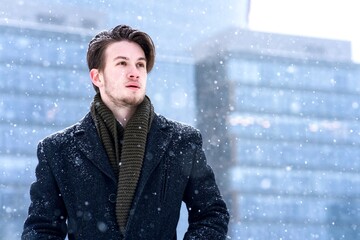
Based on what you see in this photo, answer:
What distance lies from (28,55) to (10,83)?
3342 millimetres

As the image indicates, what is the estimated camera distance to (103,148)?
60.1 inches

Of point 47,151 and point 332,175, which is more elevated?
point 332,175

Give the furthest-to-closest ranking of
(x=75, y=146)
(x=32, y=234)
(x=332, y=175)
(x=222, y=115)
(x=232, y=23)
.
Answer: (x=232, y=23)
(x=222, y=115)
(x=332, y=175)
(x=75, y=146)
(x=32, y=234)

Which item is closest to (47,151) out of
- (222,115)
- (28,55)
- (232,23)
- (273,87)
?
(28,55)

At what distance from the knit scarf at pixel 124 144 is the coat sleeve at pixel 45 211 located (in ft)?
0.51

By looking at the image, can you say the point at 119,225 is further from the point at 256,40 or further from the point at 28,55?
the point at 256,40

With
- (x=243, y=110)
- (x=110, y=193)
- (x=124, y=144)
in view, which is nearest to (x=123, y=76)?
(x=124, y=144)

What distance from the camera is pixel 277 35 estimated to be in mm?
66750

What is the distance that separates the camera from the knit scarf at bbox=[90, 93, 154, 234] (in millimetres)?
1458

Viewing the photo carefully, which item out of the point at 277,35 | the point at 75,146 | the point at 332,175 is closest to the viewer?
the point at 75,146

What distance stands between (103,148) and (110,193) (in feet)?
0.40

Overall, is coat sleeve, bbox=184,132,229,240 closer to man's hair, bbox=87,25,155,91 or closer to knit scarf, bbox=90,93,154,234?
knit scarf, bbox=90,93,154,234

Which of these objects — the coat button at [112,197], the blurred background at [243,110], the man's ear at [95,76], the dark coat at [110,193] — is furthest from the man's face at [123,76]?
the blurred background at [243,110]

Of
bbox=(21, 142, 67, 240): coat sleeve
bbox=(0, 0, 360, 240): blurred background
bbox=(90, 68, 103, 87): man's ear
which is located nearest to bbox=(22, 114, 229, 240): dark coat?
bbox=(21, 142, 67, 240): coat sleeve
